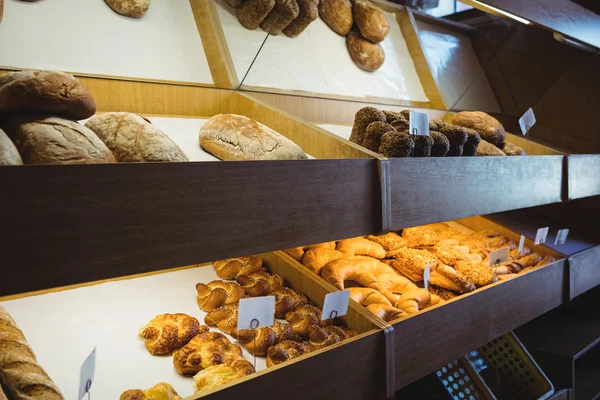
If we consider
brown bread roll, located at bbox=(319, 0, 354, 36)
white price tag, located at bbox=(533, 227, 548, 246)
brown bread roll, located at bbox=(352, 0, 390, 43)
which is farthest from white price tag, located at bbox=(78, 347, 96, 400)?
white price tag, located at bbox=(533, 227, 548, 246)

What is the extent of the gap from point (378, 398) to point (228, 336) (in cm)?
47

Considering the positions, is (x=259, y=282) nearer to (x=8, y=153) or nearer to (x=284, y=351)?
(x=284, y=351)

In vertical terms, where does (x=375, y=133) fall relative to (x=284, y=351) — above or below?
above

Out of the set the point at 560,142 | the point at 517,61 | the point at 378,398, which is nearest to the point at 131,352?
the point at 378,398

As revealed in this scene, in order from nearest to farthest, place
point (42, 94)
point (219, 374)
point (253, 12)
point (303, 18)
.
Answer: point (42, 94) < point (219, 374) < point (253, 12) < point (303, 18)

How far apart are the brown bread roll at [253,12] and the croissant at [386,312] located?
3.42ft

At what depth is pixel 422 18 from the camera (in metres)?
2.22

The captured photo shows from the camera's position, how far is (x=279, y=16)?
5.31 ft

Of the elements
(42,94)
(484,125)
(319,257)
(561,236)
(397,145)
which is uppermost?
(42,94)

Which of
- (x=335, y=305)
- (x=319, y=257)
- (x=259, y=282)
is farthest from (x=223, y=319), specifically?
(x=319, y=257)


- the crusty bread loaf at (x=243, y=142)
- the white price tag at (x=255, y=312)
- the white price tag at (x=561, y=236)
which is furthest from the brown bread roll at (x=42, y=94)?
the white price tag at (x=561, y=236)

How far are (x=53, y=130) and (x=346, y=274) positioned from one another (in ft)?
3.60

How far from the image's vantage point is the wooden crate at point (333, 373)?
1006 millimetres

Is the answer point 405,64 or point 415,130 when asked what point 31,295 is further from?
point 405,64
